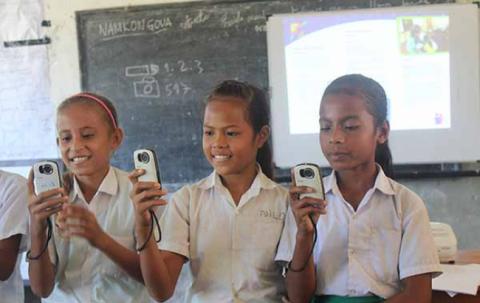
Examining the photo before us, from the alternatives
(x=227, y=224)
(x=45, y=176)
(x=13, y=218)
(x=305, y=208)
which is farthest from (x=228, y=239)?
(x=13, y=218)

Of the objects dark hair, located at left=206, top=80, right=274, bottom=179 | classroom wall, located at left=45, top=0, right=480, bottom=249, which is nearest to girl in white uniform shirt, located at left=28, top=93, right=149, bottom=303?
dark hair, located at left=206, top=80, right=274, bottom=179

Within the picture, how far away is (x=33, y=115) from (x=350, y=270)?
2.77 metres

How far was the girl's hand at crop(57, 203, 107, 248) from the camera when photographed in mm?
1315

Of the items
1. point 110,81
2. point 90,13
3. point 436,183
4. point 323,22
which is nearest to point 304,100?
point 323,22

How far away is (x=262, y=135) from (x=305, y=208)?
1.06ft

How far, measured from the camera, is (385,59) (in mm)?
3139

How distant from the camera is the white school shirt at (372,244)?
131 centimetres

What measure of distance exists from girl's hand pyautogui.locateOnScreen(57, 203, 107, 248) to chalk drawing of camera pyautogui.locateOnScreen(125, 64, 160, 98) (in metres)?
2.13

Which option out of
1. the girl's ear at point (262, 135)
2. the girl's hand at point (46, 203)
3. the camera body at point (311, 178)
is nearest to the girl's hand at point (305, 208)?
the camera body at point (311, 178)

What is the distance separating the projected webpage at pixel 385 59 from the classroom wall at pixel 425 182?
0.36 m

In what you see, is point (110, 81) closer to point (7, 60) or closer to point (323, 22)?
point (7, 60)

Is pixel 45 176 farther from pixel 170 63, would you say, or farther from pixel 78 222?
pixel 170 63

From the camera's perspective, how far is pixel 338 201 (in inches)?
55.2

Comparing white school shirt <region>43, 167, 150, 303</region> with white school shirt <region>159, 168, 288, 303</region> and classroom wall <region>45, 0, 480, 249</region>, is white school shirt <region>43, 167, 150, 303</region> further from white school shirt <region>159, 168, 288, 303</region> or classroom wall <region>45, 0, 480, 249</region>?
classroom wall <region>45, 0, 480, 249</region>
